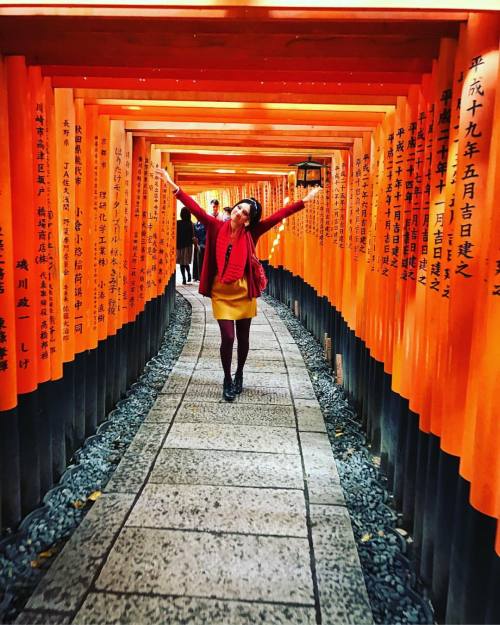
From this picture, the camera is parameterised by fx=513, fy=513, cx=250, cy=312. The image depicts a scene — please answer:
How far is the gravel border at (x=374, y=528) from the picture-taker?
277cm

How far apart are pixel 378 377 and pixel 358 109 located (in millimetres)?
2499

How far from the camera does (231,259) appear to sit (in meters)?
5.47

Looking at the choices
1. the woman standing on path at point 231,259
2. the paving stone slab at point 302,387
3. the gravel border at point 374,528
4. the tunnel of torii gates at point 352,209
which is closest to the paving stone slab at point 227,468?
the gravel border at point 374,528

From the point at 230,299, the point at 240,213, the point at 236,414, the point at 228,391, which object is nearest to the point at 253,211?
the point at 240,213

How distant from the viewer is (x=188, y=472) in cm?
421

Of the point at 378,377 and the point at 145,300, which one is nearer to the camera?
the point at 378,377

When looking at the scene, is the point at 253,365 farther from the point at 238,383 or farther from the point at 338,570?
the point at 338,570

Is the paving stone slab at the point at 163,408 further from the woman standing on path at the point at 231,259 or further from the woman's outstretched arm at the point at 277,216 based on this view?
the woman's outstretched arm at the point at 277,216

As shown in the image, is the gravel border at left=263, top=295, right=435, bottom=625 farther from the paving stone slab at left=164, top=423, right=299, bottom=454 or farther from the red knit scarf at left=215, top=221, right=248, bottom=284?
the red knit scarf at left=215, top=221, right=248, bottom=284

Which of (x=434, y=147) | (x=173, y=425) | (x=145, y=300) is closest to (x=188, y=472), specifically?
(x=173, y=425)

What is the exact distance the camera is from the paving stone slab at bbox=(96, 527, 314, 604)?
281 centimetres

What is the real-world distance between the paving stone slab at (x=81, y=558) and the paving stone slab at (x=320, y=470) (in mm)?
1406

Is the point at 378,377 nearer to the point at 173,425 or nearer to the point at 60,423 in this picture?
the point at 173,425

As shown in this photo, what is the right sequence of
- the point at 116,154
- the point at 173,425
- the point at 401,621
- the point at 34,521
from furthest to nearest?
the point at 116,154 → the point at 173,425 → the point at 34,521 → the point at 401,621
